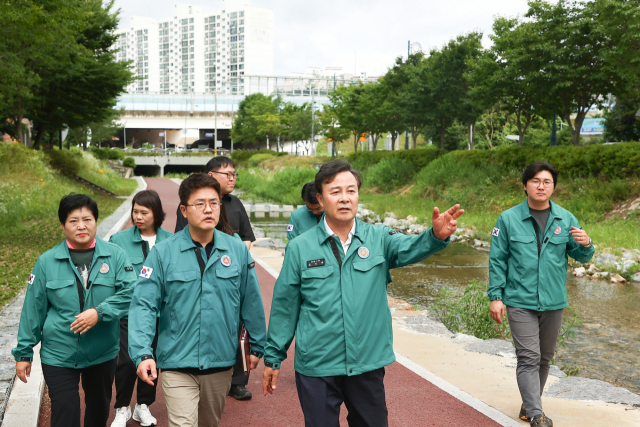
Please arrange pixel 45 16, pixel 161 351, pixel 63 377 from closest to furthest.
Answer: pixel 161 351 < pixel 63 377 < pixel 45 16

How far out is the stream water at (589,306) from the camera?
7508 mm

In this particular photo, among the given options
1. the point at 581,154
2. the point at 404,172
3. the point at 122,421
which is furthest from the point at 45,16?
the point at 404,172

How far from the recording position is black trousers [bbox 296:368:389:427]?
3107 mm

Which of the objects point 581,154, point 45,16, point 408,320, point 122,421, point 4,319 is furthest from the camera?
point 581,154

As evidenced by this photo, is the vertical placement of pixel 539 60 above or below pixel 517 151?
above

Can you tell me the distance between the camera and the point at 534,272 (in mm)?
4535

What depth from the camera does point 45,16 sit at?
492 inches

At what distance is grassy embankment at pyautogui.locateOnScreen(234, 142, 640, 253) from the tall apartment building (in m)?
115

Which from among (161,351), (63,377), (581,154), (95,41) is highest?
(95,41)

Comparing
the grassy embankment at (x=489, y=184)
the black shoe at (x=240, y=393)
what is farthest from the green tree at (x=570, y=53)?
the black shoe at (x=240, y=393)

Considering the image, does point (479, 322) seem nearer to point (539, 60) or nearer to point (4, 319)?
point (4, 319)

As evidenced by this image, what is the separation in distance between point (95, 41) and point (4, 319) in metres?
24.7

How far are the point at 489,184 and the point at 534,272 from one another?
20944 mm

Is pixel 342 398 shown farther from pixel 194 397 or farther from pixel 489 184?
pixel 489 184
